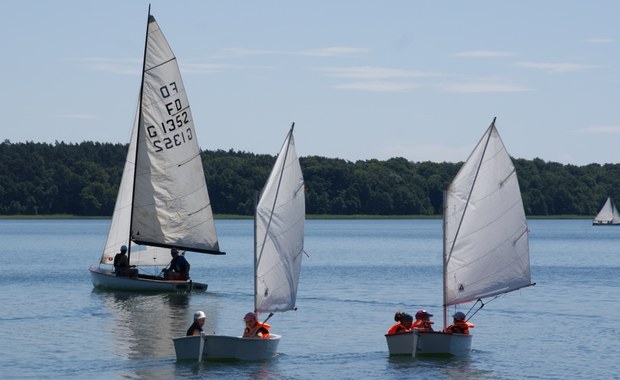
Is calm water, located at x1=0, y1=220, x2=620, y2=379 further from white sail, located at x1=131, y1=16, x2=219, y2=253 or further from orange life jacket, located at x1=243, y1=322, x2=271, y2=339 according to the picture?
white sail, located at x1=131, y1=16, x2=219, y2=253

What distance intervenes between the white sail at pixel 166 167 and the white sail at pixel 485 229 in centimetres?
2009

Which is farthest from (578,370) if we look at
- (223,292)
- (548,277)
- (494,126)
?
(548,277)

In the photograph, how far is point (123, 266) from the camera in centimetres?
5522

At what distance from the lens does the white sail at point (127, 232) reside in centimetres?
5878

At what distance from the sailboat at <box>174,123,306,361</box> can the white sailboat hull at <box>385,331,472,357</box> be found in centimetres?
344

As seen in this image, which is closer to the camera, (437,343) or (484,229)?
(437,343)

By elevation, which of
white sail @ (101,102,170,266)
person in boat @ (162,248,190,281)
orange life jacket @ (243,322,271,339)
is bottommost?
orange life jacket @ (243,322,271,339)

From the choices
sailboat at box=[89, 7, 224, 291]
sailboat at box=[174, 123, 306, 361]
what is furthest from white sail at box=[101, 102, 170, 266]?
sailboat at box=[174, 123, 306, 361]

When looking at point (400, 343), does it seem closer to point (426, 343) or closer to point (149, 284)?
point (426, 343)

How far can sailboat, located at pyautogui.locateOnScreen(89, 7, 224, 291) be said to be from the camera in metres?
54.8

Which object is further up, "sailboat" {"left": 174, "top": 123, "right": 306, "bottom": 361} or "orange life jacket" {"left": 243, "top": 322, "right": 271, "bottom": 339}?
"sailboat" {"left": 174, "top": 123, "right": 306, "bottom": 361}

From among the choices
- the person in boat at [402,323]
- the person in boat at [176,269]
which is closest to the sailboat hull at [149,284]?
the person in boat at [176,269]

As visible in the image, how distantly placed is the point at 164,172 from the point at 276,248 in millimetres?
20884

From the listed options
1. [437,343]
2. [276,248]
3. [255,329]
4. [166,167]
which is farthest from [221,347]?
[166,167]
